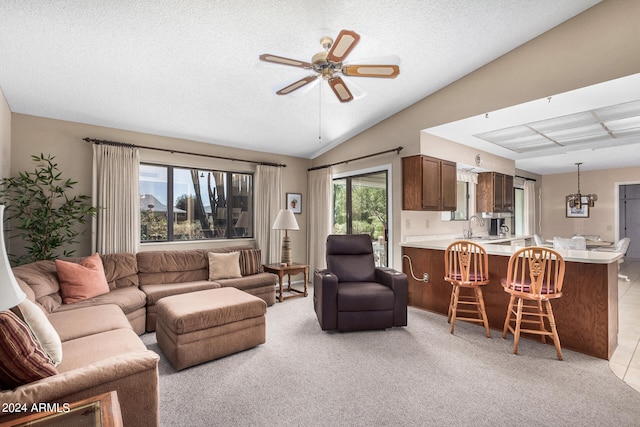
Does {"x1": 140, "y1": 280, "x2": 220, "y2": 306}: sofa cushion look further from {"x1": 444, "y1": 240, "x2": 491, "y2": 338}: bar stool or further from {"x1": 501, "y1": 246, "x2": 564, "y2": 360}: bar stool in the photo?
{"x1": 501, "y1": 246, "x2": 564, "y2": 360}: bar stool

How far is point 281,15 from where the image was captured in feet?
8.21

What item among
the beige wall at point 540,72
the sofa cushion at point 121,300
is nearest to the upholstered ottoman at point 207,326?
the sofa cushion at point 121,300

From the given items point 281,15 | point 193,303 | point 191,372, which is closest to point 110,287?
point 193,303

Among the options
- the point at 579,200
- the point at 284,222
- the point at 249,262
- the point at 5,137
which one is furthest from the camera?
the point at 579,200

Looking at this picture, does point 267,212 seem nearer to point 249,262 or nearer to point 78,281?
point 249,262

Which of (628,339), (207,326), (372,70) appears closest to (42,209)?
(207,326)

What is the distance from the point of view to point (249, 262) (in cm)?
462

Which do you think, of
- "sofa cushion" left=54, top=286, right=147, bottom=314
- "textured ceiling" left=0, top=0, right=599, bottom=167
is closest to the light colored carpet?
"sofa cushion" left=54, top=286, right=147, bottom=314

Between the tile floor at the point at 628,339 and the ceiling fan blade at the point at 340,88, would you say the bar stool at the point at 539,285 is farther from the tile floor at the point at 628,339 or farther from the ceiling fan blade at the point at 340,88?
the ceiling fan blade at the point at 340,88

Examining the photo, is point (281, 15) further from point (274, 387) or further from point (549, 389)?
point (549, 389)

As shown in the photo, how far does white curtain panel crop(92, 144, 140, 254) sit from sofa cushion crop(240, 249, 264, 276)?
142 centimetres

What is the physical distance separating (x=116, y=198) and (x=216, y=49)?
245cm

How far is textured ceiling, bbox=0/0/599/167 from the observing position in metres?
2.39

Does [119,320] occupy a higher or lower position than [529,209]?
lower
